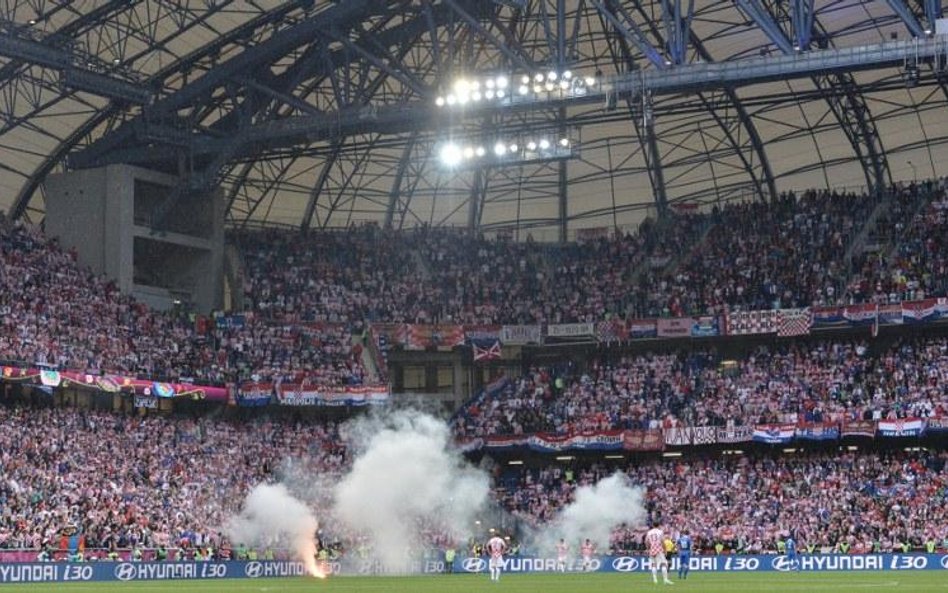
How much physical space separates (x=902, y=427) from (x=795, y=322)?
8.73m

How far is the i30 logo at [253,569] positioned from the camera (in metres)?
58.2

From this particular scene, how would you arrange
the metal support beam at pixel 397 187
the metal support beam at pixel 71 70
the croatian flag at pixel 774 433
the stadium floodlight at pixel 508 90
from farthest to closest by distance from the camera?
1. the metal support beam at pixel 397 187
2. the croatian flag at pixel 774 433
3. the metal support beam at pixel 71 70
4. the stadium floodlight at pixel 508 90

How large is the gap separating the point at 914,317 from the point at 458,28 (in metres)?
25.1

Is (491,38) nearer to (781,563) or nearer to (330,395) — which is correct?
(781,563)

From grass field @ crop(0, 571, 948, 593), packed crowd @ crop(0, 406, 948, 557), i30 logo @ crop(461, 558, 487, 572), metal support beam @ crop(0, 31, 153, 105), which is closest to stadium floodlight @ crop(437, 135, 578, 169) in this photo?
→ metal support beam @ crop(0, 31, 153, 105)

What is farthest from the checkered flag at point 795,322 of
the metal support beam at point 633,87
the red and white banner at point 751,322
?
the metal support beam at point 633,87

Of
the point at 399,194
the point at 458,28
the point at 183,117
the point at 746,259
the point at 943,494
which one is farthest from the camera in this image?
the point at 399,194

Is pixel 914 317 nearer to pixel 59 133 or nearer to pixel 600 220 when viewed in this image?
pixel 600 220

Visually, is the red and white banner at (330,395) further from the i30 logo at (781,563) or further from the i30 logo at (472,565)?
the i30 logo at (781,563)

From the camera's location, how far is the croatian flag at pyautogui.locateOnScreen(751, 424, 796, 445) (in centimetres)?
6938

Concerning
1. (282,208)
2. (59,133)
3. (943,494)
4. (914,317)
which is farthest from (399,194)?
(943,494)

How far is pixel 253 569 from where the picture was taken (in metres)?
58.5

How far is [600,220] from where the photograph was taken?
290ft

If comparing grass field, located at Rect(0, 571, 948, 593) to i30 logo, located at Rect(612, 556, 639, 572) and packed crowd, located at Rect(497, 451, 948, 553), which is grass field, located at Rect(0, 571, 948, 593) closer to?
i30 logo, located at Rect(612, 556, 639, 572)
